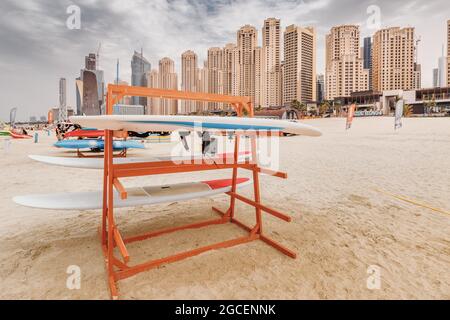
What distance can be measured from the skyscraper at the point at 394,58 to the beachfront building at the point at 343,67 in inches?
224

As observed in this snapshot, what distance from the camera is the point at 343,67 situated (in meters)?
88.9

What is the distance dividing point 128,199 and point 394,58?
325 feet

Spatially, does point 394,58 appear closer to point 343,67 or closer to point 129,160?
point 343,67

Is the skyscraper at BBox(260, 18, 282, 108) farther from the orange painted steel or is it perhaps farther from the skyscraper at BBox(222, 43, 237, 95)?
the orange painted steel

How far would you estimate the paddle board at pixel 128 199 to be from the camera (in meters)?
2.42

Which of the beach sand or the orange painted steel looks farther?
the orange painted steel

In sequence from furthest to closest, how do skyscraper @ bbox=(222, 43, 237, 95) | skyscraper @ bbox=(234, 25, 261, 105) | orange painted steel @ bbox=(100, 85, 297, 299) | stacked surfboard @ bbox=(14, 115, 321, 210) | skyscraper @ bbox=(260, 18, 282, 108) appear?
skyscraper @ bbox=(260, 18, 282, 108), skyscraper @ bbox=(234, 25, 261, 105), skyscraper @ bbox=(222, 43, 237, 95), orange painted steel @ bbox=(100, 85, 297, 299), stacked surfboard @ bbox=(14, 115, 321, 210)

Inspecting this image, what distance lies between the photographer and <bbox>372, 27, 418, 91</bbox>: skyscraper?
73312 millimetres

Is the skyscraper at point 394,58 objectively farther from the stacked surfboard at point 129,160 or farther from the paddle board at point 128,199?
the paddle board at point 128,199

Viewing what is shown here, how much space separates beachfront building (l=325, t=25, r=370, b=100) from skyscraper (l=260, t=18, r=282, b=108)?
57.4 feet

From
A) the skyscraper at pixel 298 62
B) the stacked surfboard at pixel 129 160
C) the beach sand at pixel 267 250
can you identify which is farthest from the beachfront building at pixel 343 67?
the stacked surfboard at pixel 129 160

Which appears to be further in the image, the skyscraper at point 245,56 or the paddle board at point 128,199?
the skyscraper at point 245,56

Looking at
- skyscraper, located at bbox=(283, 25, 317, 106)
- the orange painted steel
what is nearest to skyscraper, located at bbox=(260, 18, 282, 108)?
skyscraper, located at bbox=(283, 25, 317, 106)
